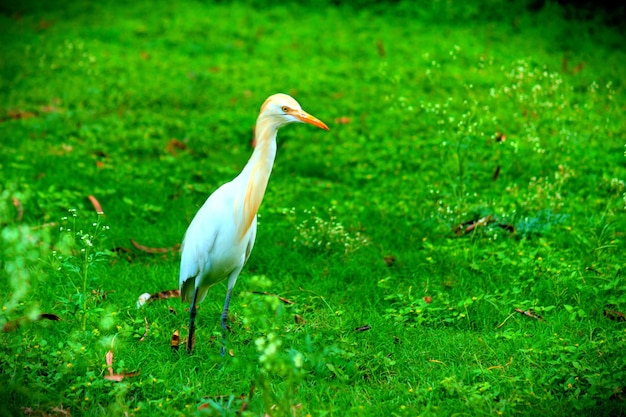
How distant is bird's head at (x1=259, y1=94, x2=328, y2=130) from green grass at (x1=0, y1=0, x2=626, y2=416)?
3.73 ft

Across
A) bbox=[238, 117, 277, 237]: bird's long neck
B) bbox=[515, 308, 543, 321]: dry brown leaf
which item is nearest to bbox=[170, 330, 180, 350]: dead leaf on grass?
bbox=[238, 117, 277, 237]: bird's long neck

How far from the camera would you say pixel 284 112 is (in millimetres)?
4078

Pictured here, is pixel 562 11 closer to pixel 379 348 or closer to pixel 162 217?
pixel 162 217

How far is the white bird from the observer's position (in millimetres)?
4102

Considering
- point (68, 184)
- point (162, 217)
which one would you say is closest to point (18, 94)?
point (68, 184)

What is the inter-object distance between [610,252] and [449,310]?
1.45 meters

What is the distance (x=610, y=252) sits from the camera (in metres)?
5.19

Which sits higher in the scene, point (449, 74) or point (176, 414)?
point (449, 74)

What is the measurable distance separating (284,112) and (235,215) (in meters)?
0.68

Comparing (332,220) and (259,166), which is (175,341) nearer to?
(259,166)

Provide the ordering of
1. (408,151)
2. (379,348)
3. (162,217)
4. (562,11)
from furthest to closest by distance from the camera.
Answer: (562,11) → (408,151) → (162,217) → (379,348)

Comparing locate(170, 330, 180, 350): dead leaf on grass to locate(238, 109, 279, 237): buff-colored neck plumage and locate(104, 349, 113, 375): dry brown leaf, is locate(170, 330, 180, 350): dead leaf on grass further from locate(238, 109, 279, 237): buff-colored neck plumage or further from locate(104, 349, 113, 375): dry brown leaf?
locate(238, 109, 279, 237): buff-colored neck plumage

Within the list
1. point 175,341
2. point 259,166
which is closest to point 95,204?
point 175,341

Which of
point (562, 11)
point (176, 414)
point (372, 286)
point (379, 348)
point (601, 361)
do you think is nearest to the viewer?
point (176, 414)
